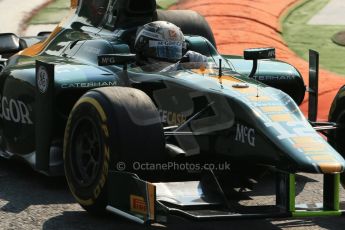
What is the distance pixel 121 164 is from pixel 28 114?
1935mm

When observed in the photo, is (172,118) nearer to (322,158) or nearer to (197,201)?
(197,201)

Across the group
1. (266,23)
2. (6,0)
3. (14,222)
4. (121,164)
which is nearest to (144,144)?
(121,164)

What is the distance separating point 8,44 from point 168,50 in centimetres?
261

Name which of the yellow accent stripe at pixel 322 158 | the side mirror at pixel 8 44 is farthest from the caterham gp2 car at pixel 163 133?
the side mirror at pixel 8 44

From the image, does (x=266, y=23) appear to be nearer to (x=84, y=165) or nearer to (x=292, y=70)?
(x=292, y=70)

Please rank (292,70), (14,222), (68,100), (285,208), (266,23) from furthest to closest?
(266,23) → (292,70) → (68,100) → (14,222) → (285,208)

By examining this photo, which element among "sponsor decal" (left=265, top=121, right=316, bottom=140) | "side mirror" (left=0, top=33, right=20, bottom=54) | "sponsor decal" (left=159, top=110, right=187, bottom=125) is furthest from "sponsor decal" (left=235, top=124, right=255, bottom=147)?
"side mirror" (left=0, top=33, right=20, bottom=54)

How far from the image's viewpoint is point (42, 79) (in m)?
7.16

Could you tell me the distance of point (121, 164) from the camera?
586 cm

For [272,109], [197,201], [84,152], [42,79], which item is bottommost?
[197,201]

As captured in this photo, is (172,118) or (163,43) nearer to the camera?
(172,118)

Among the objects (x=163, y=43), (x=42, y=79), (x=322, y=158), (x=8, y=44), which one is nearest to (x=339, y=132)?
(x=322, y=158)

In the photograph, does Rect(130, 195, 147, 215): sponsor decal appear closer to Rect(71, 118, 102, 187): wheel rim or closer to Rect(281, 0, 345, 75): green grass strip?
Rect(71, 118, 102, 187): wheel rim

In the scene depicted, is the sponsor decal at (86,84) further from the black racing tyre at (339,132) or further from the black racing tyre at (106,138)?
the black racing tyre at (339,132)
